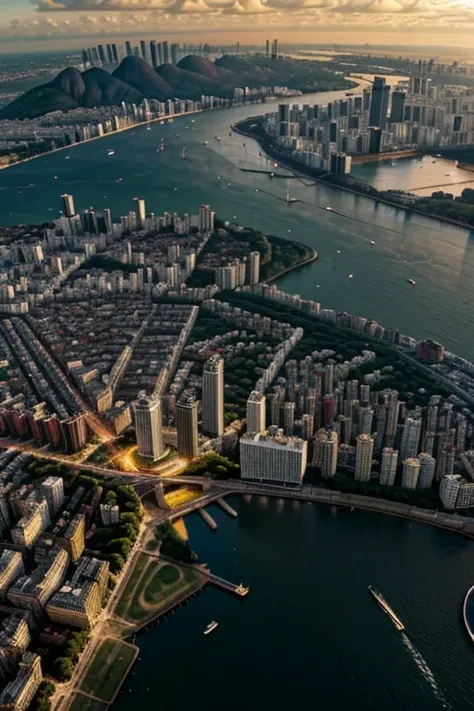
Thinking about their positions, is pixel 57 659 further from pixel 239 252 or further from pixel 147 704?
pixel 239 252

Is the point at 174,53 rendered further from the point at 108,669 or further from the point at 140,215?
the point at 108,669

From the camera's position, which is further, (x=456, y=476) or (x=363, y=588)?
(x=456, y=476)

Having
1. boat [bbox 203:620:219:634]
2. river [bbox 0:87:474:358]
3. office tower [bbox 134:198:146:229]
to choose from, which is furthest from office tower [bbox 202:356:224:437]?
office tower [bbox 134:198:146:229]

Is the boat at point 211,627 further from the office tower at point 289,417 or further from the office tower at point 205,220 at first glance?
the office tower at point 205,220

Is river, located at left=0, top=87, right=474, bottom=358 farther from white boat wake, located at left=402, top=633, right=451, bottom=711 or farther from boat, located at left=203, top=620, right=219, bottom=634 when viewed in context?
boat, located at left=203, top=620, right=219, bottom=634

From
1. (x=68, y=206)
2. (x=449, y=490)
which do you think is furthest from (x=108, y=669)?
(x=68, y=206)

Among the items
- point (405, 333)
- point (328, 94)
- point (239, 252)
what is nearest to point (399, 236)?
point (239, 252)
